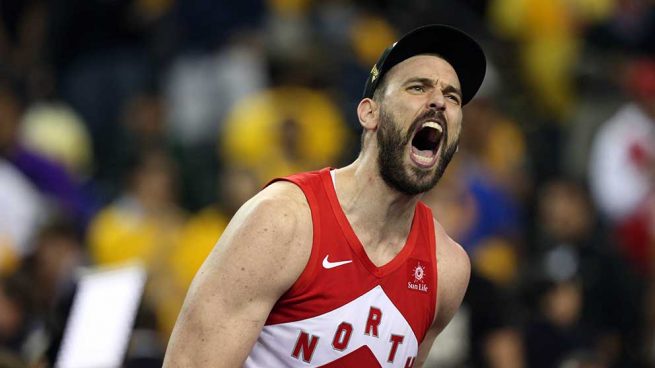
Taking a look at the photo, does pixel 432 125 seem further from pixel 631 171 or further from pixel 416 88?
pixel 631 171

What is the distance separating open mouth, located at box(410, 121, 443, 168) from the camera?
457 cm

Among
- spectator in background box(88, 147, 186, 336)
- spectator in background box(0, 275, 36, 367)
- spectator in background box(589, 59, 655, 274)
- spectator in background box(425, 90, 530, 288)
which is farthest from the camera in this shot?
spectator in background box(589, 59, 655, 274)

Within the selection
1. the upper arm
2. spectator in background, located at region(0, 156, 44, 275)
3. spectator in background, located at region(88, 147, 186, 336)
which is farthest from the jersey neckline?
spectator in background, located at region(0, 156, 44, 275)

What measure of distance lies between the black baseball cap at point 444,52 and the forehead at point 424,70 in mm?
18

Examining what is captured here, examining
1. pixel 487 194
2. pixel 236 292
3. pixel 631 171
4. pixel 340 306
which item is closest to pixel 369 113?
pixel 340 306

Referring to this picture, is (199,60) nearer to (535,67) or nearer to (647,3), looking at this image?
(535,67)

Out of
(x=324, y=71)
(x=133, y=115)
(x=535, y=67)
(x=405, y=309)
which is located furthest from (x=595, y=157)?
(x=405, y=309)

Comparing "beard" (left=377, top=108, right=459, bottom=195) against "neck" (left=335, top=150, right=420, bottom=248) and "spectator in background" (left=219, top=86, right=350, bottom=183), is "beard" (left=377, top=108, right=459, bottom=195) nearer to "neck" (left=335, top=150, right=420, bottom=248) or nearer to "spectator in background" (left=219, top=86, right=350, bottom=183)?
"neck" (left=335, top=150, right=420, bottom=248)

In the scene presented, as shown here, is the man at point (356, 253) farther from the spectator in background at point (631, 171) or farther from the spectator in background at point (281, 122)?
the spectator in background at point (631, 171)

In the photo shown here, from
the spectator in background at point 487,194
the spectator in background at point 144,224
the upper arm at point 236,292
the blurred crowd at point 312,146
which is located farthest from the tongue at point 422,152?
the spectator in background at point 144,224

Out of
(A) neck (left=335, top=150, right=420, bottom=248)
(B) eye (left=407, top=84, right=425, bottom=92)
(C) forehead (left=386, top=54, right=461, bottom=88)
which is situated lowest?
(A) neck (left=335, top=150, right=420, bottom=248)

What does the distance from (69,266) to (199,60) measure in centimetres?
319

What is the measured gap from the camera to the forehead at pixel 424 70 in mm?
4621

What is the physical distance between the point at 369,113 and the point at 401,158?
235 millimetres
